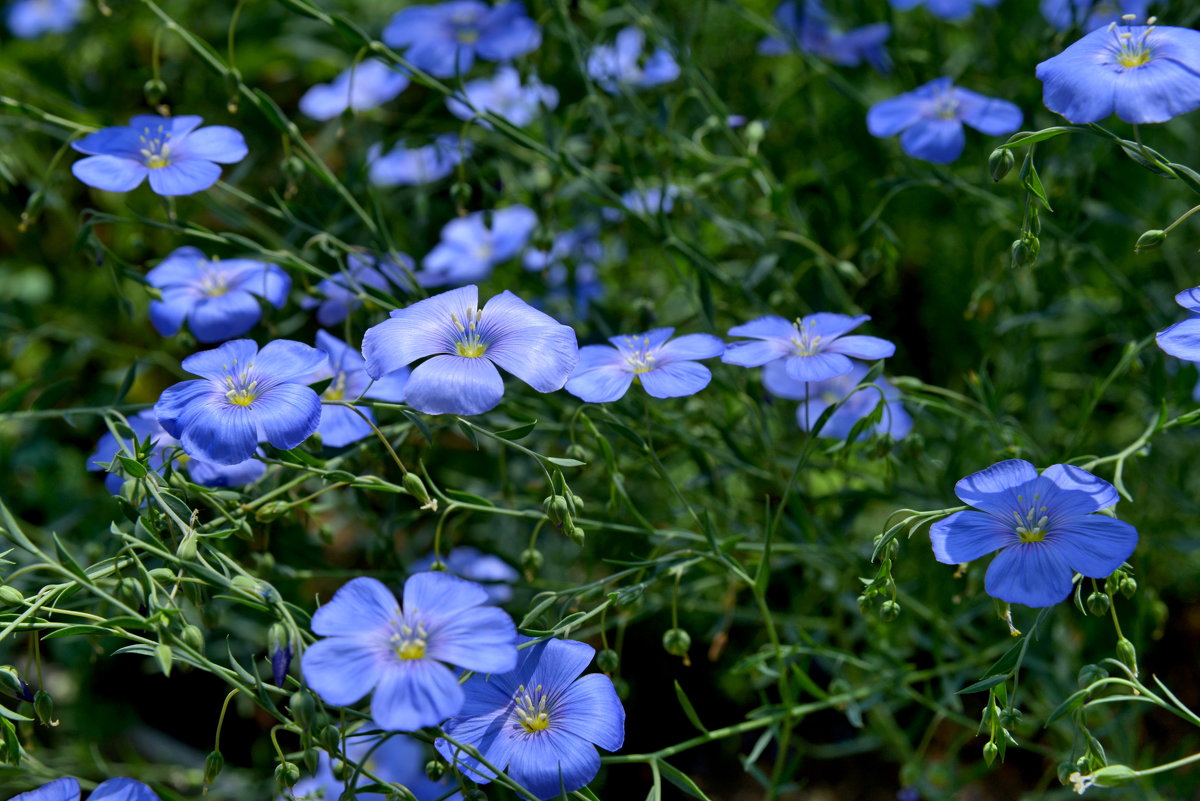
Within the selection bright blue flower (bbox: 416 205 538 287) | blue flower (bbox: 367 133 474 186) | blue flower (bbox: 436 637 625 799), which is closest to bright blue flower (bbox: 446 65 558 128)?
blue flower (bbox: 367 133 474 186)

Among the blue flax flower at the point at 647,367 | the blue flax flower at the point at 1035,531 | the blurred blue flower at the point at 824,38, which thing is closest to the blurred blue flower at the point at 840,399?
the blue flax flower at the point at 647,367

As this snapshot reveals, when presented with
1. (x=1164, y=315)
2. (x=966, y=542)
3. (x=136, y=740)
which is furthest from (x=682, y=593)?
(x=136, y=740)

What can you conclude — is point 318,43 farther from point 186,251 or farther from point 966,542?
point 966,542

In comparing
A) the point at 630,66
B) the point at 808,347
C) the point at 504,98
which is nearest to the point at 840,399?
the point at 808,347

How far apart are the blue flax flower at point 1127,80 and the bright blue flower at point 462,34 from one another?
1.03 meters

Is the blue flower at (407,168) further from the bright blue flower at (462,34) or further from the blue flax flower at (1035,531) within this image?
the blue flax flower at (1035,531)

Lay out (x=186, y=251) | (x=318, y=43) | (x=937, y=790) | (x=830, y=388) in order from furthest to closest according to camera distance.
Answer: (x=318, y=43) → (x=830, y=388) → (x=937, y=790) → (x=186, y=251)

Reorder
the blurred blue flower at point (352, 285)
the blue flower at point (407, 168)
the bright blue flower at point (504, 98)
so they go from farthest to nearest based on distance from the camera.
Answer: the bright blue flower at point (504, 98), the blue flower at point (407, 168), the blurred blue flower at point (352, 285)

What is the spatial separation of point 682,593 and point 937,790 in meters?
0.59

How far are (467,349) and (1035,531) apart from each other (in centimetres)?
67

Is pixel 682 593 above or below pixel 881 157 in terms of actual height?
below

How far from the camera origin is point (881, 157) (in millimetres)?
2332

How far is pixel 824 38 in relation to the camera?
2445 millimetres

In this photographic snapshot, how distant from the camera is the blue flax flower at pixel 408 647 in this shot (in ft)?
3.27
